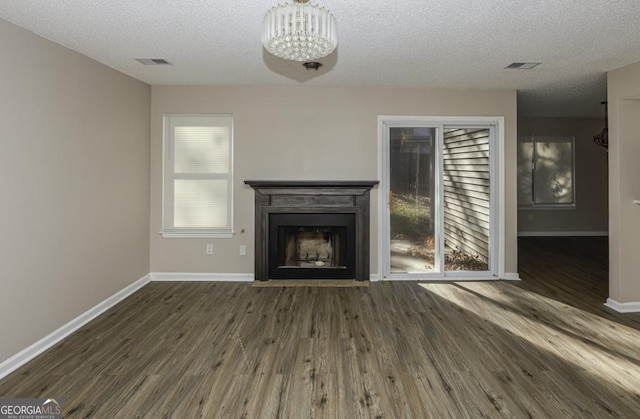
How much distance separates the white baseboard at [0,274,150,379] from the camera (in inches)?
97.8

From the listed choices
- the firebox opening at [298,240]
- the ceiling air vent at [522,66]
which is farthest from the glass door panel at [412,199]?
the ceiling air vent at [522,66]

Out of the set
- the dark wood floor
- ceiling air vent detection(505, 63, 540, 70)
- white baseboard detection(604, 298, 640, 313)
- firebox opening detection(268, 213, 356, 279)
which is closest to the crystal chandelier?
the dark wood floor

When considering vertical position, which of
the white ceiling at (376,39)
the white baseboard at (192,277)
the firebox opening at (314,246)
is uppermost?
the white ceiling at (376,39)

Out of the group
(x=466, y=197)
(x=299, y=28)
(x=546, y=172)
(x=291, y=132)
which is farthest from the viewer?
(x=546, y=172)

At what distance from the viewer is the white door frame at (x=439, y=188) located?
4.61m

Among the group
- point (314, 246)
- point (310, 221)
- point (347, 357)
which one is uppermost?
point (310, 221)

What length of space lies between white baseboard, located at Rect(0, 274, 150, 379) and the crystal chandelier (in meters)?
2.67

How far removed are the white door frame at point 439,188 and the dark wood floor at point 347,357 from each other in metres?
0.52

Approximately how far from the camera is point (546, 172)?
760 cm

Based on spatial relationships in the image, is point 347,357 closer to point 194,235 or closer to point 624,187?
point 194,235

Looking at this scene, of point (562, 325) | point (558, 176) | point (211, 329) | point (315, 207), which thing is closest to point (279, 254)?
point (315, 207)

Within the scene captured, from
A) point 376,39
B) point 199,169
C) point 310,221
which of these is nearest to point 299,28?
point 376,39

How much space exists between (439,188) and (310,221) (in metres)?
1.67

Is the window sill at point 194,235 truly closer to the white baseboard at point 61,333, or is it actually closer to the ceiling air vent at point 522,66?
the white baseboard at point 61,333
